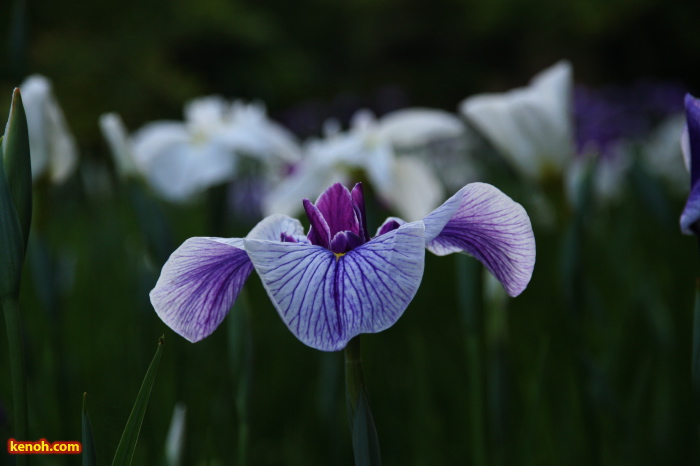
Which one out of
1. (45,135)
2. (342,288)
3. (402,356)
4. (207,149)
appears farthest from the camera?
(402,356)

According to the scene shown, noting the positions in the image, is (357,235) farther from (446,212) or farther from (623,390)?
(623,390)

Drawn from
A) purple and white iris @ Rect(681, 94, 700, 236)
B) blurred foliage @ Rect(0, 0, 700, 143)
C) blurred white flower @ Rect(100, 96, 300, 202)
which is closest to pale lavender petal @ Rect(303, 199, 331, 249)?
purple and white iris @ Rect(681, 94, 700, 236)

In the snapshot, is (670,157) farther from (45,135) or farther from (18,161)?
(18,161)

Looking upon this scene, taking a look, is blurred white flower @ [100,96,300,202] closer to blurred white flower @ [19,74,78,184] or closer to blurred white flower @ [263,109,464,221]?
blurred white flower @ [263,109,464,221]

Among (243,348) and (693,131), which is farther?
(243,348)

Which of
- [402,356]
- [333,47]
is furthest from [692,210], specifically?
[333,47]

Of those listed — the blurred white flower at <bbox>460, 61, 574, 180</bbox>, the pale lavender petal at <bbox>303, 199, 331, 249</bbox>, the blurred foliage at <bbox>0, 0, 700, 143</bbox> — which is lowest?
the pale lavender petal at <bbox>303, 199, 331, 249</bbox>
